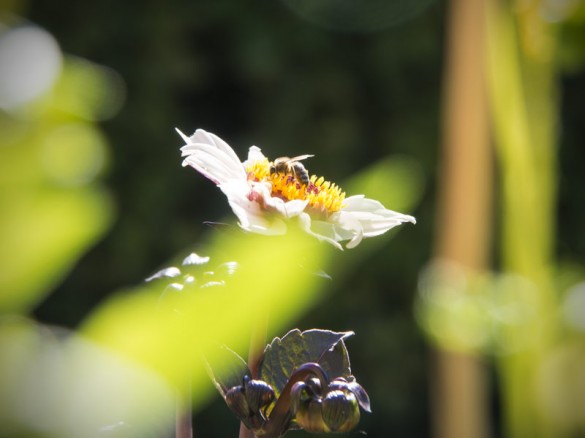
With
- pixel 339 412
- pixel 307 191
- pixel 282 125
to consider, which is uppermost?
pixel 282 125

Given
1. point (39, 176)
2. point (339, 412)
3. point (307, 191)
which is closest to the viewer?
point (39, 176)

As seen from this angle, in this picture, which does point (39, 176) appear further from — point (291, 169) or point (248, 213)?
point (291, 169)

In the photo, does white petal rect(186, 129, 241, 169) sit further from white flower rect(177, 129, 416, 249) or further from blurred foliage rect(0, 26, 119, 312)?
blurred foliage rect(0, 26, 119, 312)

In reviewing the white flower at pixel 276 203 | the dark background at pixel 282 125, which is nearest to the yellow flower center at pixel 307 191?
the white flower at pixel 276 203

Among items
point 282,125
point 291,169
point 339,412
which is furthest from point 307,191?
point 282,125

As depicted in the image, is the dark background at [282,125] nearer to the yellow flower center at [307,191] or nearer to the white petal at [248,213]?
the yellow flower center at [307,191]

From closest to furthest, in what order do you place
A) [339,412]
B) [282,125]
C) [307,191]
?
[339,412] < [307,191] < [282,125]
